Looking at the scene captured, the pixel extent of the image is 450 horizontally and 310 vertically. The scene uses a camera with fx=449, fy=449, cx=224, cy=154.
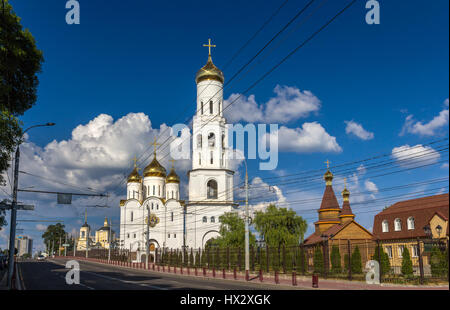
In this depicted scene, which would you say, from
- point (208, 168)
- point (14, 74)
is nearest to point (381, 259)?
point (14, 74)

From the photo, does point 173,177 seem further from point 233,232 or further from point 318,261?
point 318,261

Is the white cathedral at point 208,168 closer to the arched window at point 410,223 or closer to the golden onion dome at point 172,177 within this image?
the golden onion dome at point 172,177

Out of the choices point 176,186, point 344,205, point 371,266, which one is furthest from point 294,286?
point 176,186

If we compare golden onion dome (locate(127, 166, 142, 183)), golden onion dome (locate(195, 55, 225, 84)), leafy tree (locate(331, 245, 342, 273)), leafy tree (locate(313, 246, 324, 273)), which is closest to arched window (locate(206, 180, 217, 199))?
golden onion dome (locate(195, 55, 225, 84))

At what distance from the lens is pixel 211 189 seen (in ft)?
212

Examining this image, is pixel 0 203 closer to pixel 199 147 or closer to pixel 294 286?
pixel 294 286

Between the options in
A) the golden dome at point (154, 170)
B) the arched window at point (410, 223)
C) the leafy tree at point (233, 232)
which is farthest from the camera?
the golden dome at point (154, 170)

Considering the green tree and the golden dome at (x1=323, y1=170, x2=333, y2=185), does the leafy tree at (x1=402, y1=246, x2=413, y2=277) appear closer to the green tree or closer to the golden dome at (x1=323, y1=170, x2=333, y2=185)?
the golden dome at (x1=323, y1=170, x2=333, y2=185)

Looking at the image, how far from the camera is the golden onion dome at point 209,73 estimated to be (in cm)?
6329

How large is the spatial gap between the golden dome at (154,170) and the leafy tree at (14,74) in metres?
53.8

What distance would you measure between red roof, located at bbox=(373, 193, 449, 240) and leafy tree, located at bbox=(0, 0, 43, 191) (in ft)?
111

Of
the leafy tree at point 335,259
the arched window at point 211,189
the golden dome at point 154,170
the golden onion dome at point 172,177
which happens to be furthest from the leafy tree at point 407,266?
the golden dome at point 154,170

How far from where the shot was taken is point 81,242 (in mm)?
133250

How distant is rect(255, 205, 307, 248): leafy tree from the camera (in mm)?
43469
